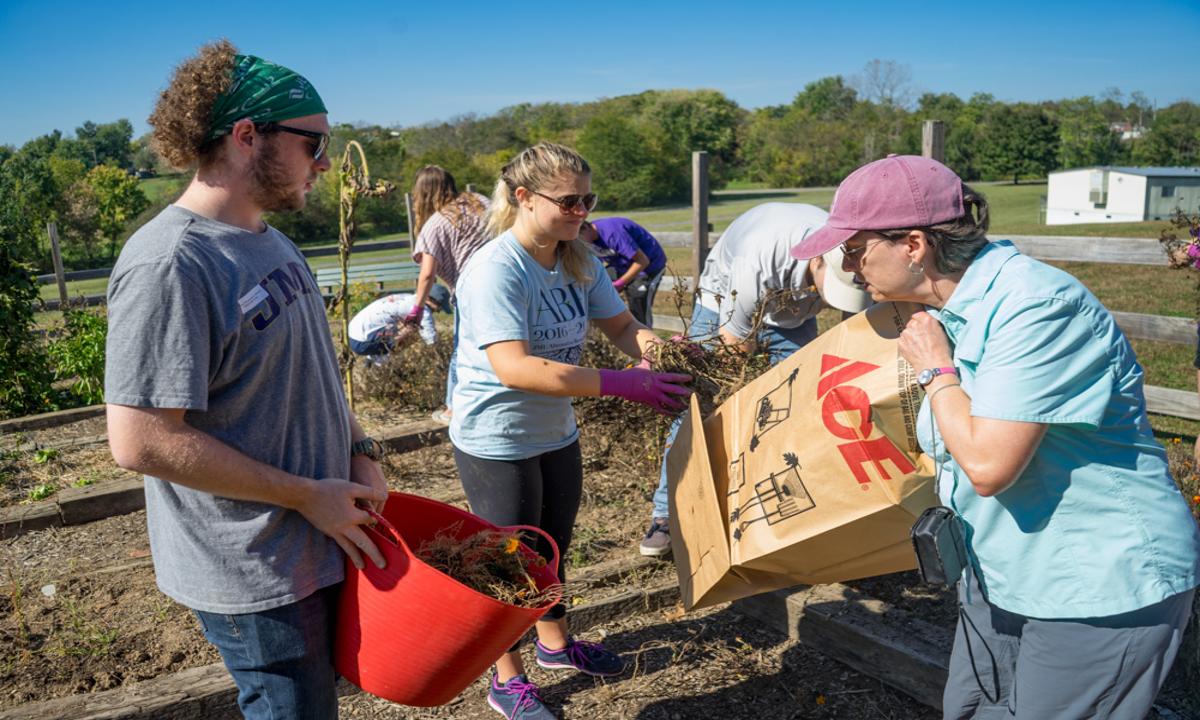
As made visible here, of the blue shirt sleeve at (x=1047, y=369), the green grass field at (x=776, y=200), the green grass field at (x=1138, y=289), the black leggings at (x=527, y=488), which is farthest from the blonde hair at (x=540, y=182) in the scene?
the green grass field at (x=776, y=200)

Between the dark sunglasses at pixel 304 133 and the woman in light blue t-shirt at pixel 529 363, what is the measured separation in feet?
2.82

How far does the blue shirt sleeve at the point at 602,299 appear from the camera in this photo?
2.97m

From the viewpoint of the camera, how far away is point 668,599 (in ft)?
11.6

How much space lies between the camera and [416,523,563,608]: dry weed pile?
1.97 metres

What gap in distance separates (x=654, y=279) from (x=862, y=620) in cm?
385

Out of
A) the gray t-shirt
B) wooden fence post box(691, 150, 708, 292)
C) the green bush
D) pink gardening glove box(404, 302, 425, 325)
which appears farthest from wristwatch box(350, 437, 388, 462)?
the green bush

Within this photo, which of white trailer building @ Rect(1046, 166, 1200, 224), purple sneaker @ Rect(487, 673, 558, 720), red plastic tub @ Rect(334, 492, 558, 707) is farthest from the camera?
white trailer building @ Rect(1046, 166, 1200, 224)

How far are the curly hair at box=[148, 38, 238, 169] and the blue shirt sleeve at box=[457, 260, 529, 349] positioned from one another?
1.01 m

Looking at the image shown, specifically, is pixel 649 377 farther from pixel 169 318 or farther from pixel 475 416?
pixel 169 318

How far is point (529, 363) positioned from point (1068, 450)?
136 cm

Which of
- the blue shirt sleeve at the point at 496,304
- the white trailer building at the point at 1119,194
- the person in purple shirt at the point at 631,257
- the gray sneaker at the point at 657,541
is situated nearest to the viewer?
the blue shirt sleeve at the point at 496,304

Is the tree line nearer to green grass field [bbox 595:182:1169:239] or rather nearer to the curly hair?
green grass field [bbox 595:182:1169:239]

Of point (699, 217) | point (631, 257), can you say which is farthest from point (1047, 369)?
point (699, 217)

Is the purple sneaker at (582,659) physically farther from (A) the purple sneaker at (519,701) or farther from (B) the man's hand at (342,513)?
(B) the man's hand at (342,513)
